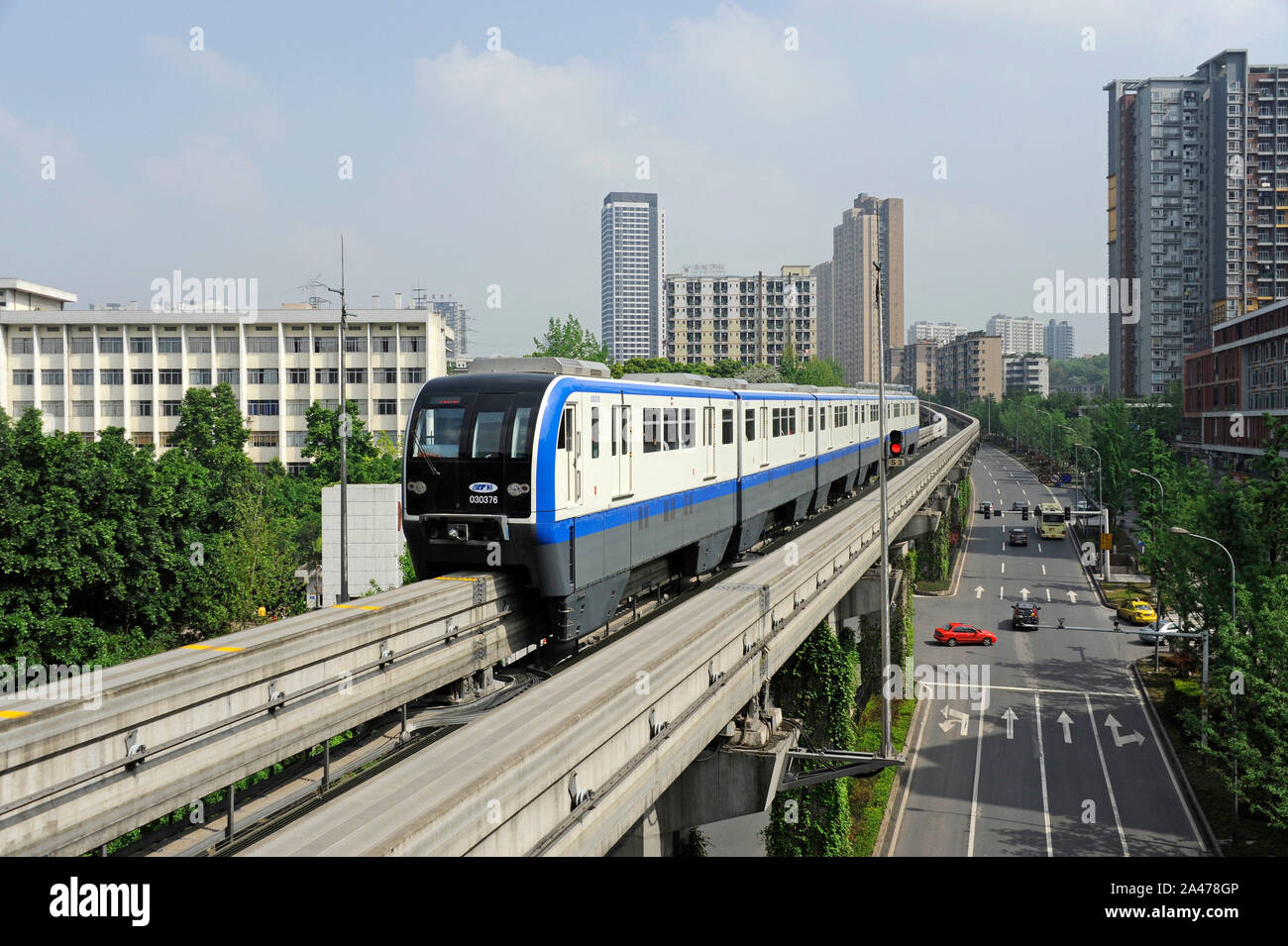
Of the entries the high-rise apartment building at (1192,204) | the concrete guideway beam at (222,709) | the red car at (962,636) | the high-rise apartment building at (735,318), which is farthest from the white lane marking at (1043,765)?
the high-rise apartment building at (735,318)

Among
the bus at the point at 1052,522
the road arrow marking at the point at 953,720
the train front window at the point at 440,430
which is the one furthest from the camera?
the bus at the point at 1052,522

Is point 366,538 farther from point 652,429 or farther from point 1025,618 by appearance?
point 1025,618

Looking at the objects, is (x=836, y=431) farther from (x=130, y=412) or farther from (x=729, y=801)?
(x=130, y=412)

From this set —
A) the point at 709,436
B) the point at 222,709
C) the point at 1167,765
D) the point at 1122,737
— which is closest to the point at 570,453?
the point at 222,709

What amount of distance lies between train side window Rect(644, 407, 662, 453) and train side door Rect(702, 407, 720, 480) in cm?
288

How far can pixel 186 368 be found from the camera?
82188 mm

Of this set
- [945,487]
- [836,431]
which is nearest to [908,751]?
[836,431]

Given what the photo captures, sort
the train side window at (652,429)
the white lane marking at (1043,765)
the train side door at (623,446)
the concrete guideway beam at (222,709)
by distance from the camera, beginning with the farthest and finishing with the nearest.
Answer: the white lane marking at (1043,765)
the train side window at (652,429)
the train side door at (623,446)
the concrete guideway beam at (222,709)

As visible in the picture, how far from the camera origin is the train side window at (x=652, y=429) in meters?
17.7

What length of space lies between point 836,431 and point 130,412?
67958 mm

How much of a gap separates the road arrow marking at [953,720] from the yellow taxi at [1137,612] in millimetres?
16843

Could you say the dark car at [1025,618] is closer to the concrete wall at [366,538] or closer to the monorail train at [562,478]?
the concrete wall at [366,538]

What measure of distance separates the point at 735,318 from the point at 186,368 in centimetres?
10722

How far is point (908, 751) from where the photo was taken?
36406mm
